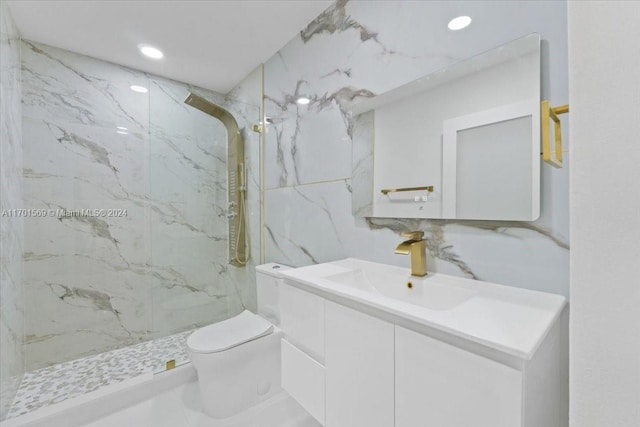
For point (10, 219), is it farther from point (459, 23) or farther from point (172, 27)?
point (459, 23)

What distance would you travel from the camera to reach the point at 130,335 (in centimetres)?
223

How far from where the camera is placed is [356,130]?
1480mm

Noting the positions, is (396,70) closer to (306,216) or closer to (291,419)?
(306,216)

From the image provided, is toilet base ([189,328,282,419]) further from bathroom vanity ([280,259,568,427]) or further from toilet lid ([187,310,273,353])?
bathroom vanity ([280,259,568,427])

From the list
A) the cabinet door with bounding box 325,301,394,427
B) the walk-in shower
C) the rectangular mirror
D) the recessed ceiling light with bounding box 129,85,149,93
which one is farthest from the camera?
the recessed ceiling light with bounding box 129,85,149,93

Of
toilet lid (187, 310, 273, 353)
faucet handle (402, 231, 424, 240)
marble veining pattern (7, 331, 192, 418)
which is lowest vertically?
marble veining pattern (7, 331, 192, 418)

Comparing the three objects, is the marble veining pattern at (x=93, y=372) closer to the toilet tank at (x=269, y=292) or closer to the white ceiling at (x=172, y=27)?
the toilet tank at (x=269, y=292)

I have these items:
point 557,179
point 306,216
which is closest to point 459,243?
point 557,179

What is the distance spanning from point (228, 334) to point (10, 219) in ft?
4.73

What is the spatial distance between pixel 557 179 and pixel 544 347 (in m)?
0.50

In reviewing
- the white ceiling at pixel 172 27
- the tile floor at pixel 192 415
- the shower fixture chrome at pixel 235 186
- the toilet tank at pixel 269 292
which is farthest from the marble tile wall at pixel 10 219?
the toilet tank at pixel 269 292

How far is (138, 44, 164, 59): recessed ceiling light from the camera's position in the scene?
203 cm

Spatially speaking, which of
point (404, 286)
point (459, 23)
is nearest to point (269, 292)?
point (404, 286)

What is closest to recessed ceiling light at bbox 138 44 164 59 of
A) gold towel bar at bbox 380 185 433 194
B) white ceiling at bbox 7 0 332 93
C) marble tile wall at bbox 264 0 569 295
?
white ceiling at bbox 7 0 332 93
